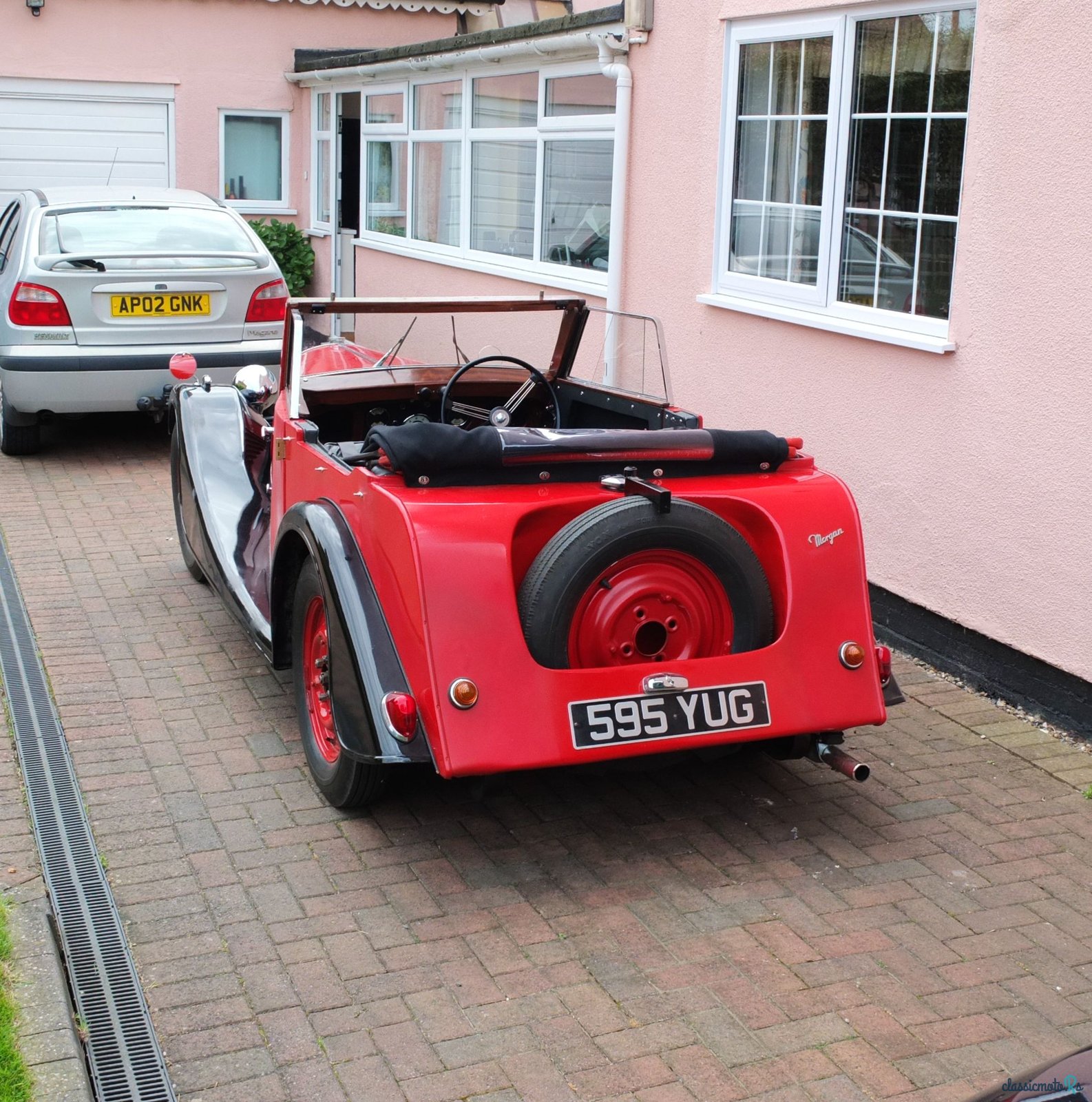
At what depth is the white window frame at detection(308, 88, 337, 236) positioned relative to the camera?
633 inches

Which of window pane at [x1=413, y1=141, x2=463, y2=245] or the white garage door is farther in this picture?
the white garage door

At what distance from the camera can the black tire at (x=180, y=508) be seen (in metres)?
6.73

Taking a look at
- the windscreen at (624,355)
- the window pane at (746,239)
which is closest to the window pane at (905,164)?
the window pane at (746,239)

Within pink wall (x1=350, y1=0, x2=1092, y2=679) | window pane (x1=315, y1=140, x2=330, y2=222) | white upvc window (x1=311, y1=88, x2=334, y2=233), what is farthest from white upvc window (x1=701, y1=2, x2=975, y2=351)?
window pane (x1=315, y1=140, x2=330, y2=222)

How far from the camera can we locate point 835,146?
6.73m

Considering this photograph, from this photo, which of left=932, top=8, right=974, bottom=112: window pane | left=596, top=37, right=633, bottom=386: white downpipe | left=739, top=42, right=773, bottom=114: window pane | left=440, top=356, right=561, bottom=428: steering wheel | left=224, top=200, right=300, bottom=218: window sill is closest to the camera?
left=440, top=356, right=561, bottom=428: steering wheel

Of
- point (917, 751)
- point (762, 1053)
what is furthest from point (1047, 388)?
point (762, 1053)

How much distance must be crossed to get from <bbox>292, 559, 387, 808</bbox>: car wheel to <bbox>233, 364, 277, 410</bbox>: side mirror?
6.65ft

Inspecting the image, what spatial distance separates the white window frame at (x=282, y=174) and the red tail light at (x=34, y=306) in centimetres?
792

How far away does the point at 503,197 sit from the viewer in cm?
1184

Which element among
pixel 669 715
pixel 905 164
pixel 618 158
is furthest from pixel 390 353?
pixel 618 158

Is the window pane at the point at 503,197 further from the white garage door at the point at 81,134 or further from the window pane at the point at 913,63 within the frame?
the white garage door at the point at 81,134

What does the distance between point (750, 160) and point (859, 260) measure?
1264mm

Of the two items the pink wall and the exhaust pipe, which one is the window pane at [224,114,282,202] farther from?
the exhaust pipe
